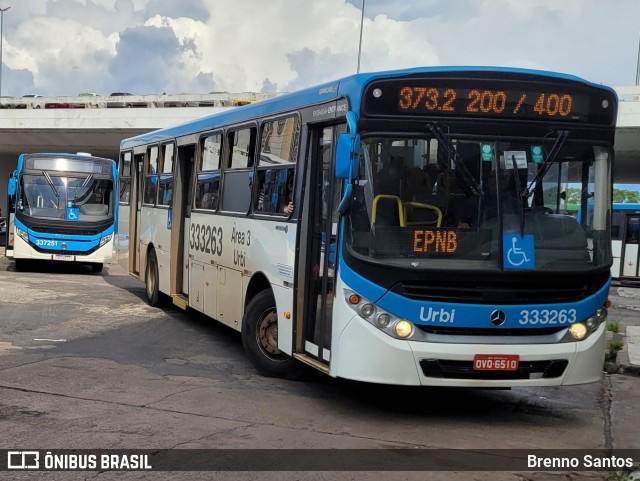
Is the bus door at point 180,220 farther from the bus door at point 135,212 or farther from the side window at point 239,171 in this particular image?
the bus door at point 135,212

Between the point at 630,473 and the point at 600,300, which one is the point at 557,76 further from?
the point at 630,473

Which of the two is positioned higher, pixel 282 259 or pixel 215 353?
pixel 282 259

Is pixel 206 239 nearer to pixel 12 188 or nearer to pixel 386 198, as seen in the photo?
pixel 386 198

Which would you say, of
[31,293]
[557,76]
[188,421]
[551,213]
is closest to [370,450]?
[188,421]

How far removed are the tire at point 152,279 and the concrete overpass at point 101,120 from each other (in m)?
25.7

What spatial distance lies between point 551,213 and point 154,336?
6.49m

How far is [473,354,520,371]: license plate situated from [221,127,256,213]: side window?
12.7 ft

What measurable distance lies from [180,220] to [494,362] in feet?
23.7

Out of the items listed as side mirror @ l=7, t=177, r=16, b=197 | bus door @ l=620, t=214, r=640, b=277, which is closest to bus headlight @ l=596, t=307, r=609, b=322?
side mirror @ l=7, t=177, r=16, b=197

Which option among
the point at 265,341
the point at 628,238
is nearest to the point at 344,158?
the point at 265,341

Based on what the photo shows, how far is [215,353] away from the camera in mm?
10797

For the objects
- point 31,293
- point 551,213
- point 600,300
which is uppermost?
point 551,213

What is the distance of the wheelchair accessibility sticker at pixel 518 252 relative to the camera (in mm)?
7141

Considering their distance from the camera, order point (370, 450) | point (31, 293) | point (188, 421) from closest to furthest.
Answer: point (370, 450) → point (188, 421) → point (31, 293)
